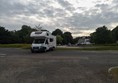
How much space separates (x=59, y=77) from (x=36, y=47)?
2258 cm

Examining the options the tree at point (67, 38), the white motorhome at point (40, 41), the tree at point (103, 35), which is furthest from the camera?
the tree at point (67, 38)

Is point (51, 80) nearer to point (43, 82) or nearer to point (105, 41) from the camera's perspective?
point (43, 82)

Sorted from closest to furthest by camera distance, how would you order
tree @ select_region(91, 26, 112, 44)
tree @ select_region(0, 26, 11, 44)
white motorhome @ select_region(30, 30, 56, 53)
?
white motorhome @ select_region(30, 30, 56, 53) → tree @ select_region(91, 26, 112, 44) → tree @ select_region(0, 26, 11, 44)

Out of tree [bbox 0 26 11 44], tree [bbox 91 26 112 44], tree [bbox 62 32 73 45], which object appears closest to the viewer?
tree [bbox 91 26 112 44]

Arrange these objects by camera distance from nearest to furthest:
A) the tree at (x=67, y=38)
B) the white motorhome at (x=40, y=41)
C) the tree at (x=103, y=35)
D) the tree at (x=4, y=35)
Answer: the white motorhome at (x=40, y=41) < the tree at (x=103, y=35) < the tree at (x=4, y=35) < the tree at (x=67, y=38)

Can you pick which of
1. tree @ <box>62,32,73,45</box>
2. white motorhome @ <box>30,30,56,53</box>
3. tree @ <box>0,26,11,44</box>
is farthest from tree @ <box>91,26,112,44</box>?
tree @ <box>62,32,73,45</box>

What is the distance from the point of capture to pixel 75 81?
38.9 feet

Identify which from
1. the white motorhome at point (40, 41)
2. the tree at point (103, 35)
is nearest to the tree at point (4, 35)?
the tree at point (103, 35)

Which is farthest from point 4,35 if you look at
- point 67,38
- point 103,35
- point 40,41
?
point 67,38

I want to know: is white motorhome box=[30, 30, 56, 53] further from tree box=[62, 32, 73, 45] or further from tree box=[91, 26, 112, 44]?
tree box=[62, 32, 73, 45]

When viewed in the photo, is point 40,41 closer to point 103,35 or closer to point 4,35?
point 103,35

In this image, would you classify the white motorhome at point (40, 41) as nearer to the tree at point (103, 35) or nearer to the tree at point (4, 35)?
the tree at point (4, 35)

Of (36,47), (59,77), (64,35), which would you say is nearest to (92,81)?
(59,77)

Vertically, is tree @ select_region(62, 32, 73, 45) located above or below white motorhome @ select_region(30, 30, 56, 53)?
above
